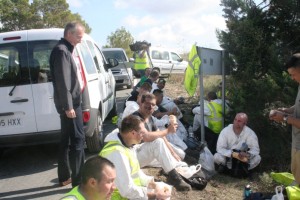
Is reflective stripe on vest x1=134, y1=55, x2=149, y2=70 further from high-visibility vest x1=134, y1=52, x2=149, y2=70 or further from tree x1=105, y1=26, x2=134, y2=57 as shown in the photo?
tree x1=105, y1=26, x2=134, y2=57

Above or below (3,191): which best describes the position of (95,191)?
above

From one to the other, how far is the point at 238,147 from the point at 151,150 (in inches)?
68.3

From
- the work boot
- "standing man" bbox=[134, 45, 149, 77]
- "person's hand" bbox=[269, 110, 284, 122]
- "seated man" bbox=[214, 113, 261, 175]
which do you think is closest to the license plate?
the work boot

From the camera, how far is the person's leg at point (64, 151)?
473 cm

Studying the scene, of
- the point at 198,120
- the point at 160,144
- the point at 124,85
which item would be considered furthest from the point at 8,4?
the point at 160,144

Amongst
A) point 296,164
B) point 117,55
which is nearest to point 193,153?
point 296,164

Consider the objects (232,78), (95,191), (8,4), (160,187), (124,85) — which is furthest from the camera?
(8,4)

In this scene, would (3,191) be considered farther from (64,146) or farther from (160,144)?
(160,144)

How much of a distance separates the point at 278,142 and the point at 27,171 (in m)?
4.09

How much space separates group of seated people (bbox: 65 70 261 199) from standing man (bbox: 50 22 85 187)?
2.26ft

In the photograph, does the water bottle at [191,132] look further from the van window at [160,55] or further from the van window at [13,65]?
the van window at [160,55]

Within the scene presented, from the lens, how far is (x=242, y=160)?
5703 mm

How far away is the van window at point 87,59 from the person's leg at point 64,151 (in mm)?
1491

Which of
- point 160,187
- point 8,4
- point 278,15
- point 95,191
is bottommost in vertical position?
point 160,187
